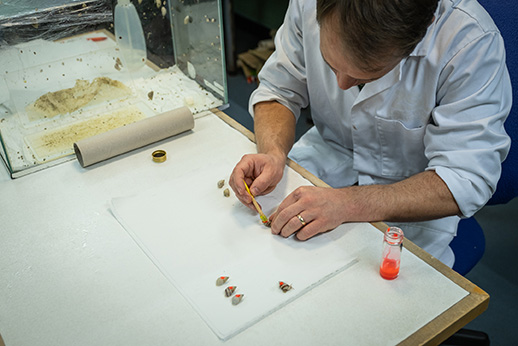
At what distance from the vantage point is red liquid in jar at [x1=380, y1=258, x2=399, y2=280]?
0.96 metres

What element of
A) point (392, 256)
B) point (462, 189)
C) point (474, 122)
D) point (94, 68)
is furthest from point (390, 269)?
point (94, 68)

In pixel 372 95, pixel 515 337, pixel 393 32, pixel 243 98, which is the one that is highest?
pixel 393 32

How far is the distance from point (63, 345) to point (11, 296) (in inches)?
6.9

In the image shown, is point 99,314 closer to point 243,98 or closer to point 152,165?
point 152,165

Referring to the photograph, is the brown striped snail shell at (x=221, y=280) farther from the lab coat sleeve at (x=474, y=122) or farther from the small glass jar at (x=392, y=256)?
the lab coat sleeve at (x=474, y=122)

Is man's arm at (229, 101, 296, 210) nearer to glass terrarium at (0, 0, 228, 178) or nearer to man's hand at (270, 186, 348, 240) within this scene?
man's hand at (270, 186, 348, 240)

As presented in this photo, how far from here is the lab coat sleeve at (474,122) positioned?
1.10 m

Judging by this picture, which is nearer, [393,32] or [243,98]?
[393,32]

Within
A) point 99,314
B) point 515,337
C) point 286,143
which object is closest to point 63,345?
point 99,314

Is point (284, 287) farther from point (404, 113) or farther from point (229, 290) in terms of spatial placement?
point (404, 113)

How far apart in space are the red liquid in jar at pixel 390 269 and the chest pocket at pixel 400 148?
42 centimetres

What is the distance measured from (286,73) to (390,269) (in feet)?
2.33

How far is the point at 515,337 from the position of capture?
1.80 m

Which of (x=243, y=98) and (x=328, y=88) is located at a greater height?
(x=328, y=88)
